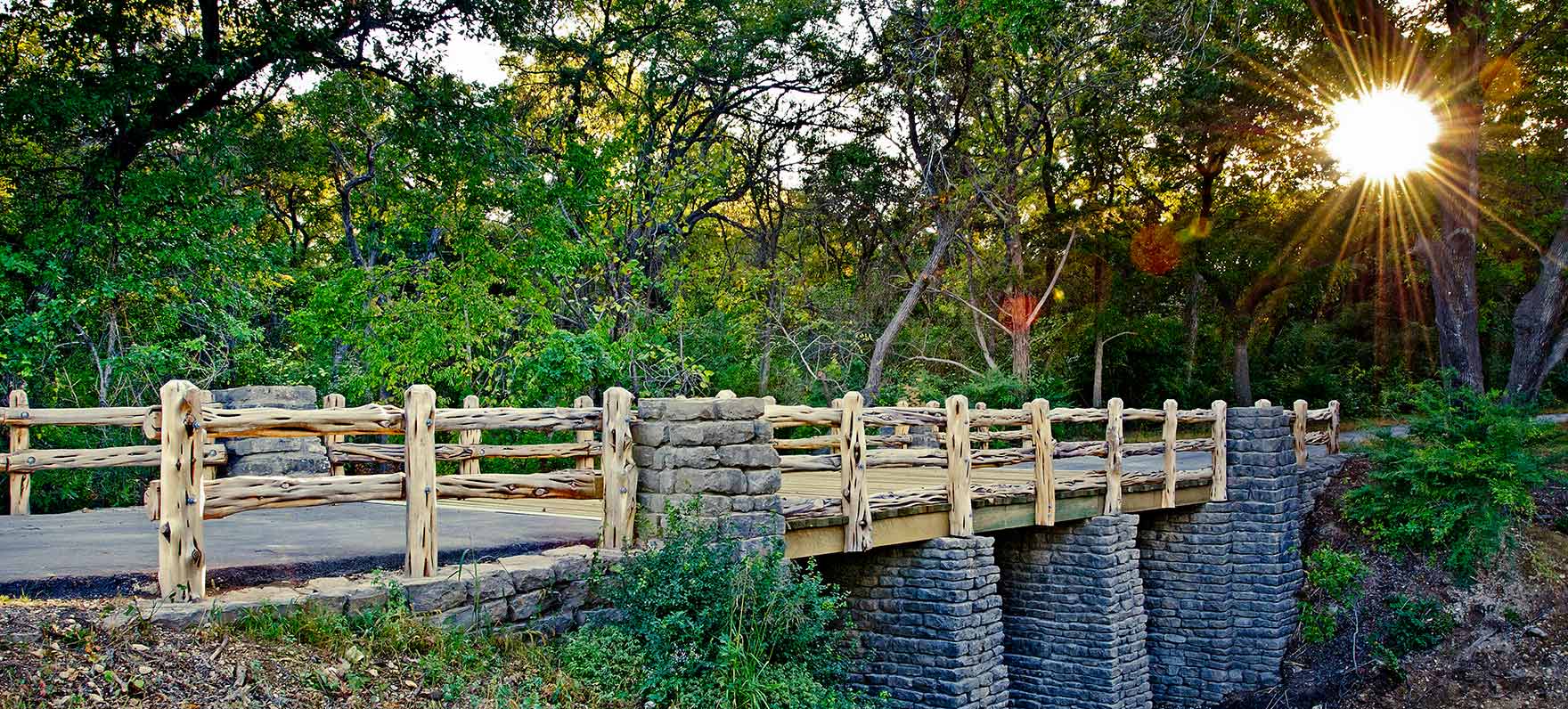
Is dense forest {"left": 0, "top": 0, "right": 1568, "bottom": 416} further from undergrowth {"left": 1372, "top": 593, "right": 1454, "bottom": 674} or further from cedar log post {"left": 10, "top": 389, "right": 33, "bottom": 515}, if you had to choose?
undergrowth {"left": 1372, "top": 593, "right": 1454, "bottom": 674}

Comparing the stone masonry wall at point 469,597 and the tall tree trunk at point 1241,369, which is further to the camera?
the tall tree trunk at point 1241,369

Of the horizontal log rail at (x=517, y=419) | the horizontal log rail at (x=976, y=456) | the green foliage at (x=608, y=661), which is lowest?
the green foliage at (x=608, y=661)

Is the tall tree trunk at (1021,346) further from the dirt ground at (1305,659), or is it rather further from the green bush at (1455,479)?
the green bush at (1455,479)

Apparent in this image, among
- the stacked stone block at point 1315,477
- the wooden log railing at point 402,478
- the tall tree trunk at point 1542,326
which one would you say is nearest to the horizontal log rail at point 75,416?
the wooden log railing at point 402,478

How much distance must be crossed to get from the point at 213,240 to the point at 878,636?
8955 mm

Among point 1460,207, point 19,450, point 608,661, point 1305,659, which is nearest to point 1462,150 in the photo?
point 1460,207

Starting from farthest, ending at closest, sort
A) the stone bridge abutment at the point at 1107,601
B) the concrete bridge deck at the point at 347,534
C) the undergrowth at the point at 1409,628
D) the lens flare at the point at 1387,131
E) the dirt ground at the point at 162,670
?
the lens flare at the point at 1387,131
the undergrowth at the point at 1409,628
the stone bridge abutment at the point at 1107,601
the concrete bridge deck at the point at 347,534
the dirt ground at the point at 162,670

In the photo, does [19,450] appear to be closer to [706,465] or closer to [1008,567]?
[706,465]

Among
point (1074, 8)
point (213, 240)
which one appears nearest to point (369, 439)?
point (213, 240)

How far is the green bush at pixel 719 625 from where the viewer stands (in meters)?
6.21

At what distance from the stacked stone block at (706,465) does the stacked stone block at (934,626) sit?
7.80 feet

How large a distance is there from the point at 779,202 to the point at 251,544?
18.0 meters

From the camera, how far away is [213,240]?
42.4 feet

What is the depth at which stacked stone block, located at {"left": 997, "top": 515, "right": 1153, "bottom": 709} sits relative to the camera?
11.0 m
